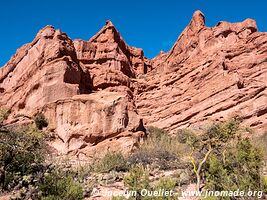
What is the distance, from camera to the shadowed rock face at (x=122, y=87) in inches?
838

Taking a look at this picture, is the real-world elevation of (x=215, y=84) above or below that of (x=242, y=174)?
above

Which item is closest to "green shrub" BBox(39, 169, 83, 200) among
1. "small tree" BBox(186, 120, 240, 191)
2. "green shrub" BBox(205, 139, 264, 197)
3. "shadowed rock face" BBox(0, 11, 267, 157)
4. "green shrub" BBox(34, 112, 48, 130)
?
"green shrub" BBox(205, 139, 264, 197)

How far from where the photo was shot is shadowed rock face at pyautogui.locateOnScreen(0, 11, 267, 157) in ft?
69.8

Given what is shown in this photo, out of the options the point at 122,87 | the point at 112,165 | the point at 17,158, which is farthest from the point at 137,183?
the point at 122,87

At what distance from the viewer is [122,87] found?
37125 millimetres

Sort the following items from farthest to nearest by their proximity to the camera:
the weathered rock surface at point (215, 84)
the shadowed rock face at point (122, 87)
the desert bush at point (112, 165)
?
the weathered rock surface at point (215, 84)
the shadowed rock face at point (122, 87)
the desert bush at point (112, 165)

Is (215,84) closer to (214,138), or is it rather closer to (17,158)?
(214,138)

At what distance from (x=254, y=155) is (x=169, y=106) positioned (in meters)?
25.7

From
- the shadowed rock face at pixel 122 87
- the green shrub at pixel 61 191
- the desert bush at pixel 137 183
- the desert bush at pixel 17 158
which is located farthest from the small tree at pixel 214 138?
the green shrub at pixel 61 191

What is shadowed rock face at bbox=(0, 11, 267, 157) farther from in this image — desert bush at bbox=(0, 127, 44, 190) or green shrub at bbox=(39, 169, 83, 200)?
green shrub at bbox=(39, 169, 83, 200)

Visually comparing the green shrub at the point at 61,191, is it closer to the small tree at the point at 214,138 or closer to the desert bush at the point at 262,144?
the desert bush at the point at 262,144

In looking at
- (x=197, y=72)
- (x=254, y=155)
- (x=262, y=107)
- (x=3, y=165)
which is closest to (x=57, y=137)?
(x=3, y=165)

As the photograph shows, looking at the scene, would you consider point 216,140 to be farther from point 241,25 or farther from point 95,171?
point 241,25

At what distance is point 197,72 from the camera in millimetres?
36344
